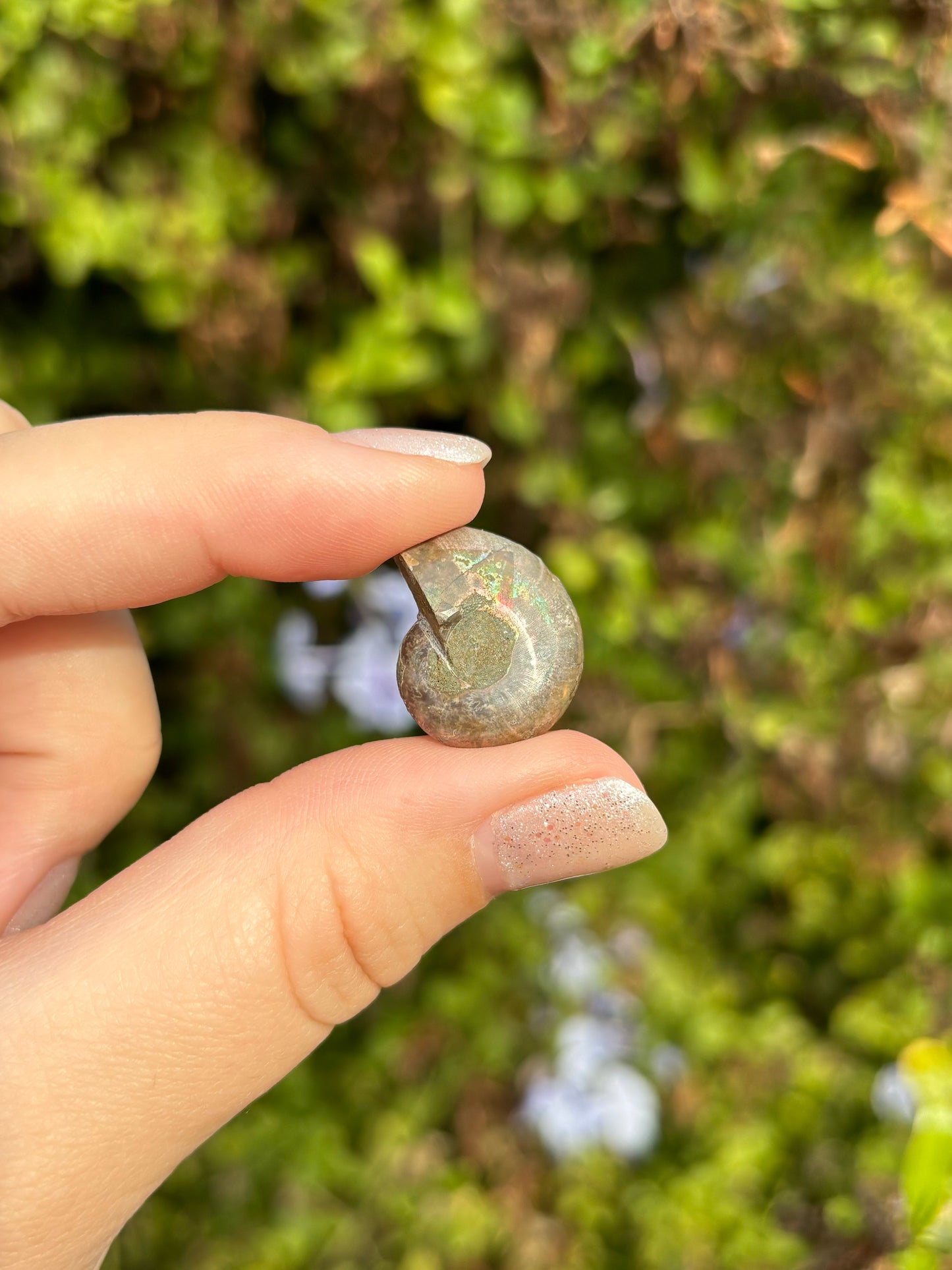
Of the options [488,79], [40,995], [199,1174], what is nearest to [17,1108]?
[40,995]

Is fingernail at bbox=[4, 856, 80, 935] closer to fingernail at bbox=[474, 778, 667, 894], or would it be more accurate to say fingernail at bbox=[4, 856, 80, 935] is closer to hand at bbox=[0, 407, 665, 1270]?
hand at bbox=[0, 407, 665, 1270]

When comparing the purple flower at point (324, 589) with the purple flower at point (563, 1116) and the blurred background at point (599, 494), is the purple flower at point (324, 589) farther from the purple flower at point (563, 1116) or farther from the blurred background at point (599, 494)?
the purple flower at point (563, 1116)

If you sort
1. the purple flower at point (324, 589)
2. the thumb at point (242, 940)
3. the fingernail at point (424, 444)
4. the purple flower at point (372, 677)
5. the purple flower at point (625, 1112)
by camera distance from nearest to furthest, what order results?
1. the thumb at point (242, 940)
2. the fingernail at point (424, 444)
3. the purple flower at point (625, 1112)
4. the purple flower at point (372, 677)
5. the purple flower at point (324, 589)

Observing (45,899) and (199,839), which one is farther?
(45,899)

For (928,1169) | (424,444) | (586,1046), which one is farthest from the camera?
(586,1046)

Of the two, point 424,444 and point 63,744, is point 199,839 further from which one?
point 424,444

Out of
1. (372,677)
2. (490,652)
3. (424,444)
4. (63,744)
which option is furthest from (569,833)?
(372,677)

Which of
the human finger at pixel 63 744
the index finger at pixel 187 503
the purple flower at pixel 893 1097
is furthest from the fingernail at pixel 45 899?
the purple flower at pixel 893 1097
